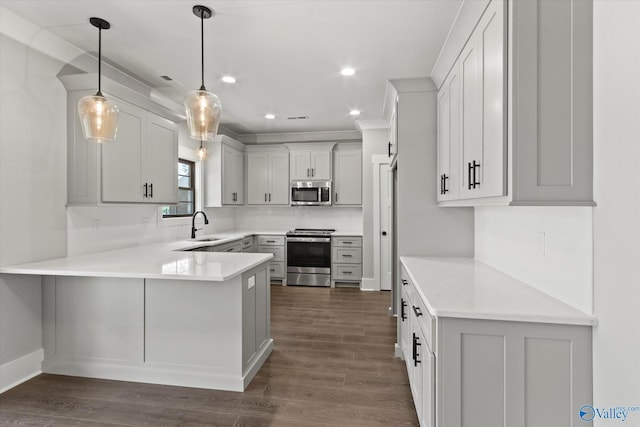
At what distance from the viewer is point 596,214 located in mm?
1376

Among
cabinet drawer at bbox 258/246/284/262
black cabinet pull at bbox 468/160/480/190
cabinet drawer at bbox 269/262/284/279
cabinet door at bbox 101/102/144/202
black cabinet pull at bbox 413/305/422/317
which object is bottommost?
cabinet drawer at bbox 269/262/284/279

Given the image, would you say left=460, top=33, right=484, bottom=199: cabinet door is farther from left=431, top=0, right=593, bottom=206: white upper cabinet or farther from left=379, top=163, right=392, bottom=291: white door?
left=379, top=163, right=392, bottom=291: white door

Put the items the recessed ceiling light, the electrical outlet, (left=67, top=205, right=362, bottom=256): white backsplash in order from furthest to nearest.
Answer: the recessed ceiling light
(left=67, top=205, right=362, bottom=256): white backsplash
the electrical outlet

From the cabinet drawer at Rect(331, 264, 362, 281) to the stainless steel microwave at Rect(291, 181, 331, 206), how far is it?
1112 millimetres

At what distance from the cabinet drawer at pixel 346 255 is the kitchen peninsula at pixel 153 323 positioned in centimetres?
295

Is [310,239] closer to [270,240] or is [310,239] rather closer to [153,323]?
[270,240]

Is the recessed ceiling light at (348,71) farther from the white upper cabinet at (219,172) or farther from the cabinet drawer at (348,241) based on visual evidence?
the cabinet drawer at (348,241)

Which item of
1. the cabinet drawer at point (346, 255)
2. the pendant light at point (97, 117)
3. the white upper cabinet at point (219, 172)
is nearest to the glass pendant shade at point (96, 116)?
the pendant light at point (97, 117)

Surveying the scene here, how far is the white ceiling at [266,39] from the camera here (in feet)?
7.43

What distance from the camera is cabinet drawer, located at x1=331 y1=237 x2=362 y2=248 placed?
5.61 meters

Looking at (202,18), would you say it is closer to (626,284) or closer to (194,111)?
(194,111)

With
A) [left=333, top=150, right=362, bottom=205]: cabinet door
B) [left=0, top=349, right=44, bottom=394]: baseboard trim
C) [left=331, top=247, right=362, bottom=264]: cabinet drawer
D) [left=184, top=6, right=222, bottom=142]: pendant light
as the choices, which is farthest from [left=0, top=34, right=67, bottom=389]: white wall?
[left=333, top=150, right=362, bottom=205]: cabinet door

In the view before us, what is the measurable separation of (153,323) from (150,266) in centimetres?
46

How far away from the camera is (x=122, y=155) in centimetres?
308
